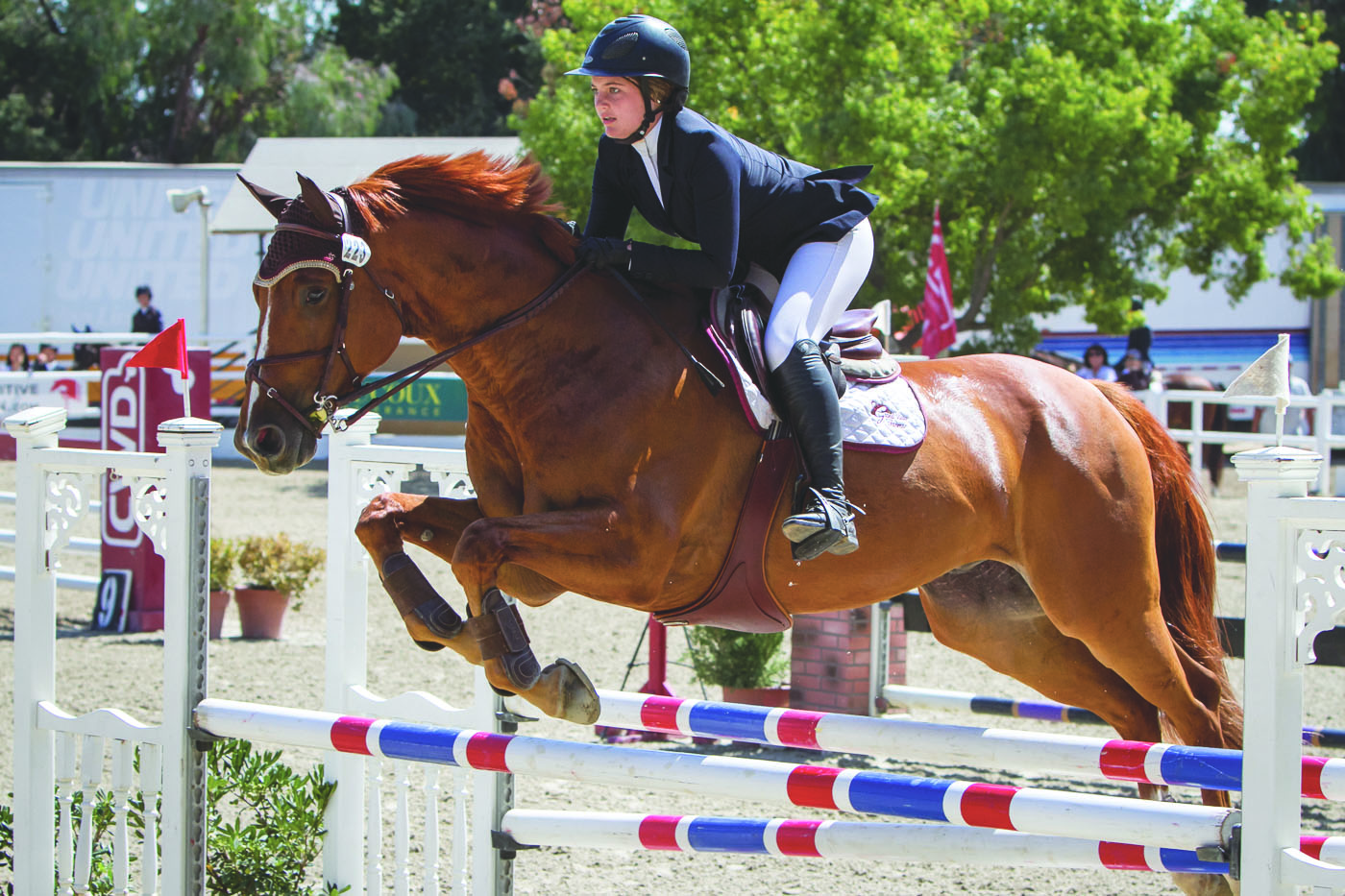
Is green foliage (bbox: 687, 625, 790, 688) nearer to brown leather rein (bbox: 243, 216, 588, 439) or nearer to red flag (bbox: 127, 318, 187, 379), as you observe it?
red flag (bbox: 127, 318, 187, 379)

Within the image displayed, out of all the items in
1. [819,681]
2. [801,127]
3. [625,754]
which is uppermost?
[801,127]

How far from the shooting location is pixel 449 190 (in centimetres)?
347

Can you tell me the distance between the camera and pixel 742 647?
671 cm

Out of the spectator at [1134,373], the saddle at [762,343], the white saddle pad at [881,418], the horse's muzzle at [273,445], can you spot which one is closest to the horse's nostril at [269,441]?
the horse's muzzle at [273,445]

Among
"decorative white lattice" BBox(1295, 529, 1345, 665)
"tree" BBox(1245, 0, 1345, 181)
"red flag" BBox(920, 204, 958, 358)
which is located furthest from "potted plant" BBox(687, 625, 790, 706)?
"tree" BBox(1245, 0, 1345, 181)

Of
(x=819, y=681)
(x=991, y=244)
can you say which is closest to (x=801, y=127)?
(x=991, y=244)

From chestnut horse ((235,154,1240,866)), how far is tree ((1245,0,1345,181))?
3218 cm

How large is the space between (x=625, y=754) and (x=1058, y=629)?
5.07ft

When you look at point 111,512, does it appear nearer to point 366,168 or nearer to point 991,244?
point 991,244

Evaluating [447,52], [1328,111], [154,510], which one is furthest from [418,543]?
[447,52]

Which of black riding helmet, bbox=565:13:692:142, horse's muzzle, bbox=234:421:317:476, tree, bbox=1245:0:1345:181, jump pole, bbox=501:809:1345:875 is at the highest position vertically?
tree, bbox=1245:0:1345:181

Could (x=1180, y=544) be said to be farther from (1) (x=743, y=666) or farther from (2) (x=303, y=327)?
(1) (x=743, y=666)

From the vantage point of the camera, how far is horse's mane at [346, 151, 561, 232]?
3.39 meters

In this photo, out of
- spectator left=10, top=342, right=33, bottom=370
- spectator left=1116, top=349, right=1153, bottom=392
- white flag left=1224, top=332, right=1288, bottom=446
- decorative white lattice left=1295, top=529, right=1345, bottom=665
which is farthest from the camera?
spectator left=10, top=342, right=33, bottom=370
